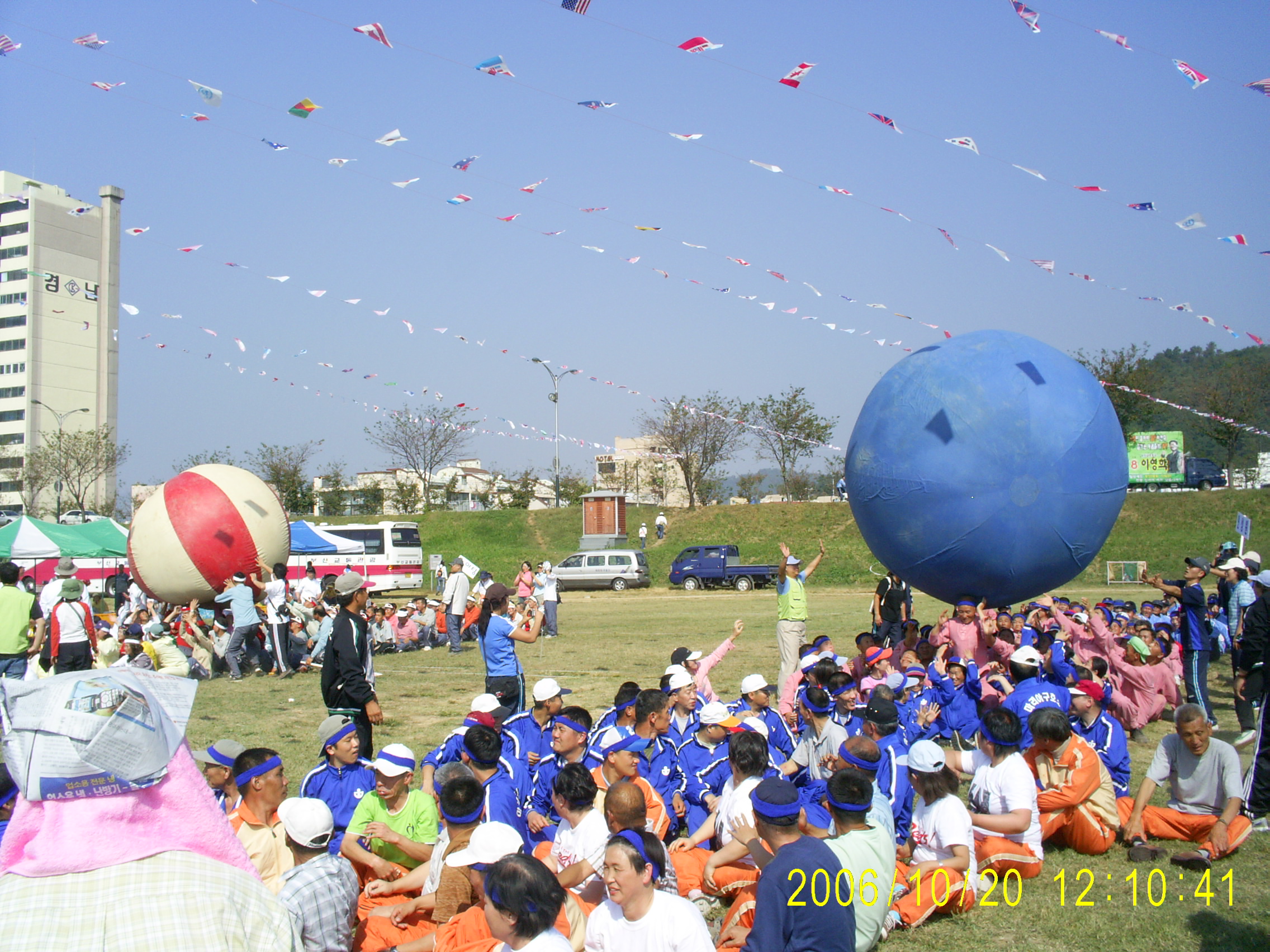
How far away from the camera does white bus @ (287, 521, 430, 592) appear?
28500 mm

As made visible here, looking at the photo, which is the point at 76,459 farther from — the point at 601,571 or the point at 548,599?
the point at 548,599

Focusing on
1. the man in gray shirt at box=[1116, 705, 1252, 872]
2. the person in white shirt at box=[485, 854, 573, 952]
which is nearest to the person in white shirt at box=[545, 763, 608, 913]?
the person in white shirt at box=[485, 854, 573, 952]

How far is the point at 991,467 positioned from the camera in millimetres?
7926

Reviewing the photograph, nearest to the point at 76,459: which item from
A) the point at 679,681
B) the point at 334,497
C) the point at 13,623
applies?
the point at 334,497

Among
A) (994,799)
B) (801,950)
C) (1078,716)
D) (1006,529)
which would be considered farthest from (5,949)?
(1006,529)

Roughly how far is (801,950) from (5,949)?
8.80ft

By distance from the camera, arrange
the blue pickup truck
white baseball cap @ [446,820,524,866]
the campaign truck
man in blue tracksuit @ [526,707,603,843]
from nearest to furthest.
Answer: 1. white baseball cap @ [446,820,524,866]
2. man in blue tracksuit @ [526,707,603,843]
3. the blue pickup truck
4. the campaign truck

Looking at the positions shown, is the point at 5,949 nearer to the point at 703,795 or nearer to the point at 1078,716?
the point at 703,795

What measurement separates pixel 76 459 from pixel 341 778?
56.6m

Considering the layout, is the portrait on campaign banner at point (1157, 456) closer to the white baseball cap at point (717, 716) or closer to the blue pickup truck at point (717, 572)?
the blue pickup truck at point (717, 572)

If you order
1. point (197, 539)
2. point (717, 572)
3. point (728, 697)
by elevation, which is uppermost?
point (197, 539)

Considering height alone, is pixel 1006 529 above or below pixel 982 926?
above

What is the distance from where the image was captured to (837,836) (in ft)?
14.6

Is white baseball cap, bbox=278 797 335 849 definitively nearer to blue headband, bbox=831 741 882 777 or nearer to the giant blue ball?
blue headband, bbox=831 741 882 777
